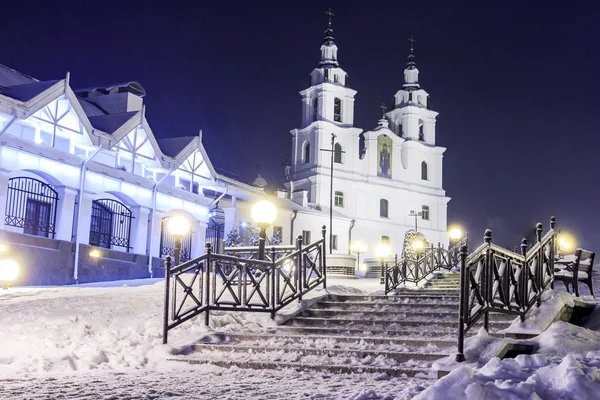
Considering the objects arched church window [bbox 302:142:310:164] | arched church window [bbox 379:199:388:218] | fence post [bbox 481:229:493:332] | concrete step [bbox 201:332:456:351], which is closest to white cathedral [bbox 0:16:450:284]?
concrete step [bbox 201:332:456:351]

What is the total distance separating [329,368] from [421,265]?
569 inches

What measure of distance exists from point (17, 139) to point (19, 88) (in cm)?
298

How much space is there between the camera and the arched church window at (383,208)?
A: 6466 cm

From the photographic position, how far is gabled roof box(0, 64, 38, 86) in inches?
1102

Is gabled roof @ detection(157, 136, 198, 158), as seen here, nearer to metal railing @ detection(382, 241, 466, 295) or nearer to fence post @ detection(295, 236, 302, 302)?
metal railing @ detection(382, 241, 466, 295)

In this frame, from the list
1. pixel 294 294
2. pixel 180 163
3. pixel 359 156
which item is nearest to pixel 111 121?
pixel 180 163

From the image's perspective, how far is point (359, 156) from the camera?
Answer: 66.4 metres

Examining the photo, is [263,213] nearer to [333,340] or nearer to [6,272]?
[333,340]

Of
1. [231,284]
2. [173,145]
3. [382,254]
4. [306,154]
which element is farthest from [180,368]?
[306,154]

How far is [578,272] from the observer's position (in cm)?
1503

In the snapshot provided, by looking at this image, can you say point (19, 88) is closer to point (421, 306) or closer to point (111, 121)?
point (111, 121)

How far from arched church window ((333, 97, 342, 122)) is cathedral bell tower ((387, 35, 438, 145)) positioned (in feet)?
28.3

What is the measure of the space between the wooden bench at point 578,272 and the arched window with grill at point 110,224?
52.7 feet

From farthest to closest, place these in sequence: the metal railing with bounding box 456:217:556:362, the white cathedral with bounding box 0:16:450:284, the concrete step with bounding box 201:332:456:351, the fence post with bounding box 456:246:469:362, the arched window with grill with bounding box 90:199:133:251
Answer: the arched window with grill with bounding box 90:199:133:251 < the white cathedral with bounding box 0:16:450:284 < the concrete step with bounding box 201:332:456:351 < the metal railing with bounding box 456:217:556:362 < the fence post with bounding box 456:246:469:362
